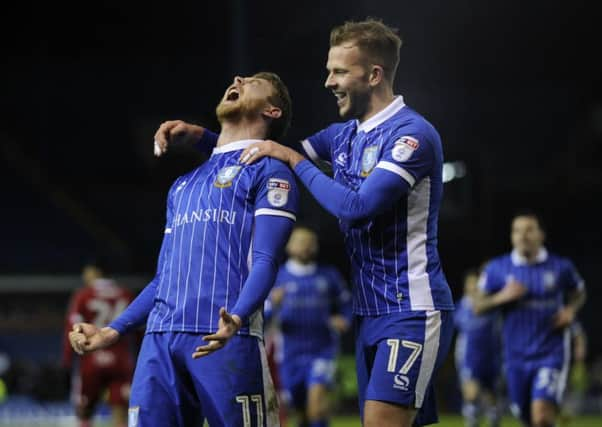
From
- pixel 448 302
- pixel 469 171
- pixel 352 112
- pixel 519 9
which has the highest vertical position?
pixel 519 9

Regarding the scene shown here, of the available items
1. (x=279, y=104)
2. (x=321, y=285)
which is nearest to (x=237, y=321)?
(x=279, y=104)

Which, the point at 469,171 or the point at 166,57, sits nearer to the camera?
the point at 469,171

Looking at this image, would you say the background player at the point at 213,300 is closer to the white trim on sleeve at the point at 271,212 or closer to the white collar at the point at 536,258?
the white trim on sleeve at the point at 271,212

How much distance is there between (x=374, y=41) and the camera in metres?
3.77

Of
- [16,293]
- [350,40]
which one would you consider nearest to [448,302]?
[350,40]

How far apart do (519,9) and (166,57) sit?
11.6 meters

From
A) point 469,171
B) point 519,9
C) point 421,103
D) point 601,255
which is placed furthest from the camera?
point 601,255

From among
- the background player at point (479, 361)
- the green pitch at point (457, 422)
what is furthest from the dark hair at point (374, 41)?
the green pitch at point (457, 422)

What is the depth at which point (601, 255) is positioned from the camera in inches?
807

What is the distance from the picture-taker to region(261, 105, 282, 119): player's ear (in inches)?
147

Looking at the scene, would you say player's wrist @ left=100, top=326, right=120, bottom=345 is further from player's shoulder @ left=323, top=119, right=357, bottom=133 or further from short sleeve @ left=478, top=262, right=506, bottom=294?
short sleeve @ left=478, top=262, right=506, bottom=294

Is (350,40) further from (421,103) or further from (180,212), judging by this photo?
(421,103)

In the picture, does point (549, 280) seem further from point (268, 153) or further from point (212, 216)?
point (212, 216)

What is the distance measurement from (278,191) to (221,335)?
592mm
